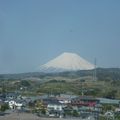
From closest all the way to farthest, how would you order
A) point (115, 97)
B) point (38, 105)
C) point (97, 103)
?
point (38, 105)
point (97, 103)
point (115, 97)

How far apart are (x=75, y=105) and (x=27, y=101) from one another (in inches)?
100

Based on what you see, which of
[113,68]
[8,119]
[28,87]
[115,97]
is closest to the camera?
[8,119]

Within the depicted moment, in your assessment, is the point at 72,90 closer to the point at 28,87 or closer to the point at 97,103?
the point at 28,87

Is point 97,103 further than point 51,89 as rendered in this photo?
No

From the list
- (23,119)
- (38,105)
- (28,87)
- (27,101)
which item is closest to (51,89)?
(28,87)

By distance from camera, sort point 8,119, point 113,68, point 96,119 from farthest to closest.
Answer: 1. point 113,68
2. point 96,119
3. point 8,119

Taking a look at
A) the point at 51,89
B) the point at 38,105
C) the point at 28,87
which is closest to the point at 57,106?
the point at 38,105

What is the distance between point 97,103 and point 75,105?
1145 millimetres

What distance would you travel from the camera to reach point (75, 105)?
2475 centimetres

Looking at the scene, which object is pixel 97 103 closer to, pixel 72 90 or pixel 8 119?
pixel 8 119

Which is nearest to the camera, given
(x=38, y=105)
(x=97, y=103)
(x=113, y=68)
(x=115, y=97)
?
(x=38, y=105)

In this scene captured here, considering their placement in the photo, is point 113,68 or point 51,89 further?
point 113,68

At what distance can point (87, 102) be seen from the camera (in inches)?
987

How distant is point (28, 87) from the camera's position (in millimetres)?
40375
